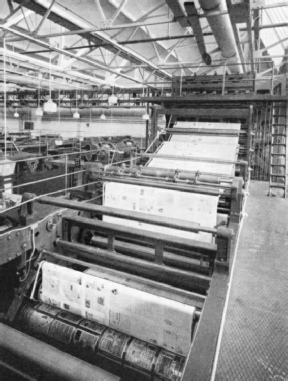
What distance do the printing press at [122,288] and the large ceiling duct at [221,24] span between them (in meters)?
2.81

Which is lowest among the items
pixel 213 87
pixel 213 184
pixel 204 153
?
pixel 213 184

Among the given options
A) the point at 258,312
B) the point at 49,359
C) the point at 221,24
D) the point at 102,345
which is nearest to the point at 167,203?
the point at 258,312

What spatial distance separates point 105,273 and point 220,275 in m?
1.05

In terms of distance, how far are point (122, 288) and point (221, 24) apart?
487cm

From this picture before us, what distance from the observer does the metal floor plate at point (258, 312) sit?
6.17 feet

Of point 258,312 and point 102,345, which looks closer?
point 102,345

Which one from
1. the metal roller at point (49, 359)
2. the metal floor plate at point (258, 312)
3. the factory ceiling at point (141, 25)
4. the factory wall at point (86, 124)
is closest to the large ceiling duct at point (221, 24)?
the factory ceiling at point (141, 25)

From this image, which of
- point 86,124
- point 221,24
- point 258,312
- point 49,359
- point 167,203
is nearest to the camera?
point 49,359

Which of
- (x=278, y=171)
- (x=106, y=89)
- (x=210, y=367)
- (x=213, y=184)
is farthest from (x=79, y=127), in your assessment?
(x=210, y=367)

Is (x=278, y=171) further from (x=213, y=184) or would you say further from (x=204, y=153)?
(x=213, y=184)

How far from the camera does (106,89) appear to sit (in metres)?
15.1

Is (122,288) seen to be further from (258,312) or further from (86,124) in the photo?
(86,124)

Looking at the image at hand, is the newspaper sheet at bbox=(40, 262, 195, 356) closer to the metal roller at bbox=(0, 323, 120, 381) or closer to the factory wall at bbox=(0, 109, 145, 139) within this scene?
the metal roller at bbox=(0, 323, 120, 381)

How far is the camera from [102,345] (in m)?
2.02
